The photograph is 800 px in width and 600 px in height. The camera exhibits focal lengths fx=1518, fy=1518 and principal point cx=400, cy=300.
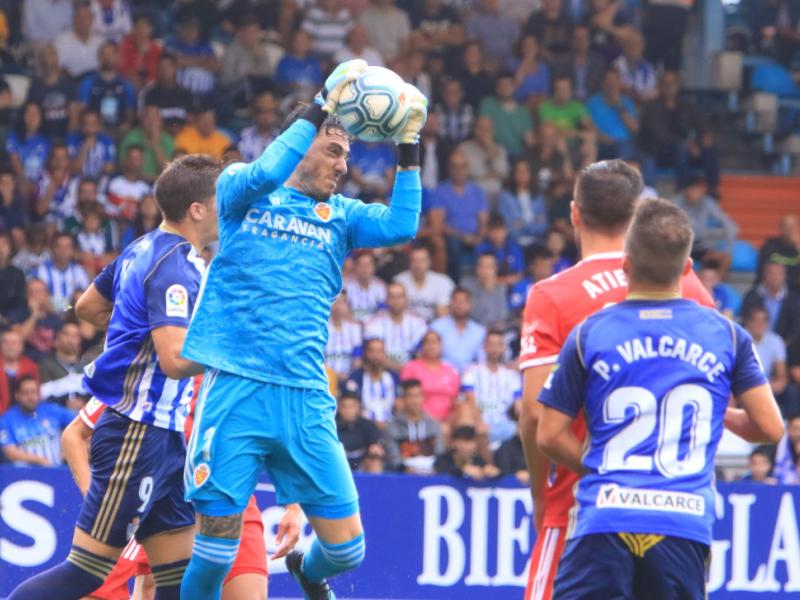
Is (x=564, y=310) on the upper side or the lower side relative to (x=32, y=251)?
upper

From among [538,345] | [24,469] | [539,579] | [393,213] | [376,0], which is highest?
[376,0]

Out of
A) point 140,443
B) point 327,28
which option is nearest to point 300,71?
point 327,28

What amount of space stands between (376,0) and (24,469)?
9965 millimetres

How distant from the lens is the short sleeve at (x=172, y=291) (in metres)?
6.09

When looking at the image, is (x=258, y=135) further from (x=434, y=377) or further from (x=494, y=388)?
(x=494, y=388)

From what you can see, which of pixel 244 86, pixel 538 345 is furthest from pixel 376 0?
pixel 538 345

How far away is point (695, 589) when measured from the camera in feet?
15.7

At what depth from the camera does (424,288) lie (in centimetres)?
1530

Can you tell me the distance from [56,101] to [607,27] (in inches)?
Answer: 287

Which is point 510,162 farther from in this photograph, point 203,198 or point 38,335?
point 203,198

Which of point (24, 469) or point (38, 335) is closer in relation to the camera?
point (24, 469)

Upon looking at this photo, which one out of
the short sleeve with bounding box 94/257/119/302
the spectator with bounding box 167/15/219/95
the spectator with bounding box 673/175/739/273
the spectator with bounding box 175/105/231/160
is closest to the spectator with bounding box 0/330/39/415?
the spectator with bounding box 175/105/231/160

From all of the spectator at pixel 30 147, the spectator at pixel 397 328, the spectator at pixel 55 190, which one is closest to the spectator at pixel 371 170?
the spectator at pixel 397 328

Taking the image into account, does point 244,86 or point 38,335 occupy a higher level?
point 244,86
